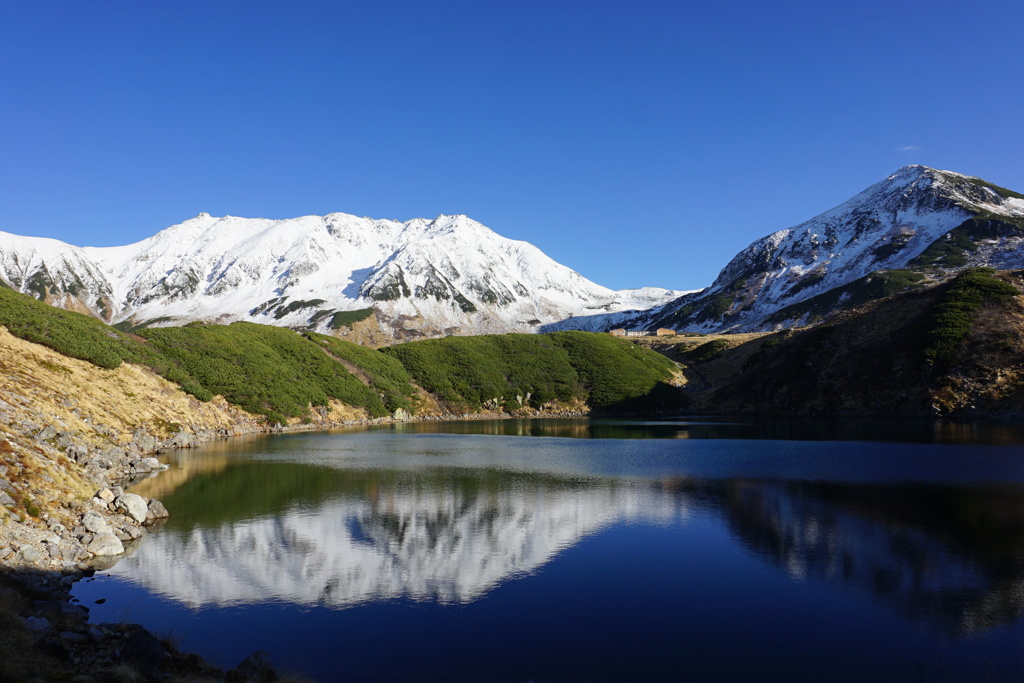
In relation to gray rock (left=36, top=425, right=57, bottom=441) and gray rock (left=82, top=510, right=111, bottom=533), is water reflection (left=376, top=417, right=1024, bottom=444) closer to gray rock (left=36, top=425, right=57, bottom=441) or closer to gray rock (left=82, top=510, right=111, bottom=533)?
gray rock (left=36, top=425, right=57, bottom=441)

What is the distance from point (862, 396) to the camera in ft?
261

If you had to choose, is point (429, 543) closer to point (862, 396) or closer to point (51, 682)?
point (51, 682)

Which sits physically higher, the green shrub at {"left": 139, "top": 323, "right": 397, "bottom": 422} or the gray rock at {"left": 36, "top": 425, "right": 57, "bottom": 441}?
the green shrub at {"left": 139, "top": 323, "right": 397, "bottom": 422}

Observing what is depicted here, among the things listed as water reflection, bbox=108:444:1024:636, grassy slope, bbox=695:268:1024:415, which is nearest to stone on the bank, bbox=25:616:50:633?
water reflection, bbox=108:444:1024:636

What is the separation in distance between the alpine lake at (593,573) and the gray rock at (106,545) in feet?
3.78

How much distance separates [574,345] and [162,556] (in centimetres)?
10212

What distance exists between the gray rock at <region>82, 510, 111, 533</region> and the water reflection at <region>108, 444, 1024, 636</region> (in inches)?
63.8

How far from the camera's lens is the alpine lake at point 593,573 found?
12688 millimetres

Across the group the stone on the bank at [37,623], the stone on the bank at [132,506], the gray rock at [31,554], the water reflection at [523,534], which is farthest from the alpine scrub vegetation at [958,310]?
the gray rock at [31,554]

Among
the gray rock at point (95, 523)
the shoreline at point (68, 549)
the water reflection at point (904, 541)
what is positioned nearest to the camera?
the shoreline at point (68, 549)

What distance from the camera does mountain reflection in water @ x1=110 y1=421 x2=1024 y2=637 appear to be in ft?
54.4

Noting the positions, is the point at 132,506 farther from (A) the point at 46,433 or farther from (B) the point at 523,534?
(B) the point at 523,534

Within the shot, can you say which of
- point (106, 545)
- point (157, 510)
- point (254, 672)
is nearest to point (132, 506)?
point (157, 510)

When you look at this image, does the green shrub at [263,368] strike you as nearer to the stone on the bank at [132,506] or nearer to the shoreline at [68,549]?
the shoreline at [68,549]
